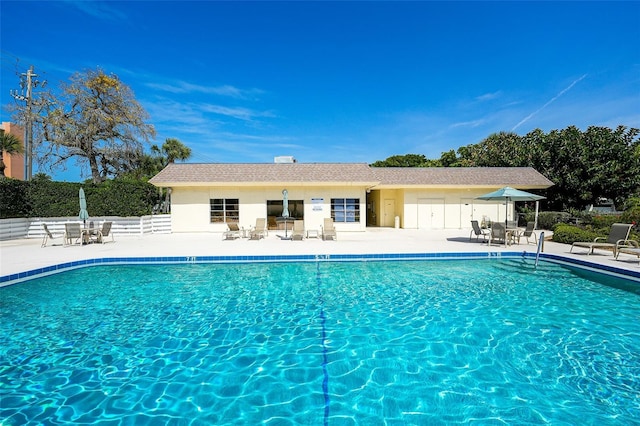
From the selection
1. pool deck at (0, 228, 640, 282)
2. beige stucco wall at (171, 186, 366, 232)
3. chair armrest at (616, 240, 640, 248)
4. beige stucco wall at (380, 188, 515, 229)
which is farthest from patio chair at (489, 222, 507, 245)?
beige stucco wall at (380, 188, 515, 229)

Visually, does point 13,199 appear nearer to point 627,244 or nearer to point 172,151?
point 172,151

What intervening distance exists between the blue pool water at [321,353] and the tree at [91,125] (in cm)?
2036

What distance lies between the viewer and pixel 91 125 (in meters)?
23.4

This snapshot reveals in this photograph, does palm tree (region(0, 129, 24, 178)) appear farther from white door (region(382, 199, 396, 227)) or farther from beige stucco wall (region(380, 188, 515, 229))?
beige stucco wall (region(380, 188, 515, 229))

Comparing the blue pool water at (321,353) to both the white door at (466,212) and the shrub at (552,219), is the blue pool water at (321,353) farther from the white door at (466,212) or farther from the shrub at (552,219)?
the shrub at (552,219)

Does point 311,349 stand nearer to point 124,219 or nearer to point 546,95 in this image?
point 124,219

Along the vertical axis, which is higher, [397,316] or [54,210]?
[54,210]

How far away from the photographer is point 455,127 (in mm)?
31703

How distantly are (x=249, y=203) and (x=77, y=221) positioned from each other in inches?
359

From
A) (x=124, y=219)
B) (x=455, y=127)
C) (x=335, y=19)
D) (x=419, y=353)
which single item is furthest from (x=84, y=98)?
(x=455, y=127)

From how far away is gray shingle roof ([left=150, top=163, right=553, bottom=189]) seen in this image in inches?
711

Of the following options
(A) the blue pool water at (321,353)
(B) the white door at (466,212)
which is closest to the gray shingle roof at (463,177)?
(B) the white door at (466,212)

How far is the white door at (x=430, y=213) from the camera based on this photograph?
21172 mm

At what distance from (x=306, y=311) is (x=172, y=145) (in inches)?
1340
